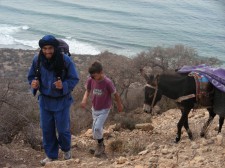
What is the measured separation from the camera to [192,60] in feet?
78.5

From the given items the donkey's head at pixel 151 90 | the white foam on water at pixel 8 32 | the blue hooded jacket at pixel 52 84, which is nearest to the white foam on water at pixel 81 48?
the white foam on water at pixel 8 32

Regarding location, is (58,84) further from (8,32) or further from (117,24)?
(117,24)

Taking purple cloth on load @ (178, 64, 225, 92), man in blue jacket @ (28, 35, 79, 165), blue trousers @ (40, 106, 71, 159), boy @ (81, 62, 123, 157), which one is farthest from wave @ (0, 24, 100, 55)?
man in blue jacket @ (28, 35, 79, 165)

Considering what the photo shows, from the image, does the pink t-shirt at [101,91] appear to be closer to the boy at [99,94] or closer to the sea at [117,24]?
the boy at [99,94]

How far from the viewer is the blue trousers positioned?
18.7ft

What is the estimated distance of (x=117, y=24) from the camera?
5809 centimetres

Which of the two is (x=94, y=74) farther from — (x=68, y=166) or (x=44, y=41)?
(x=68, y=166)

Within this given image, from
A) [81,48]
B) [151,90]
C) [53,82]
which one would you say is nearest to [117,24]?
[81,48]

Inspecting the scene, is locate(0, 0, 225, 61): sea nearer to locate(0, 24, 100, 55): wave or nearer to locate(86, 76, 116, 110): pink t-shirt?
locate(0, 24, 100, 55): wave

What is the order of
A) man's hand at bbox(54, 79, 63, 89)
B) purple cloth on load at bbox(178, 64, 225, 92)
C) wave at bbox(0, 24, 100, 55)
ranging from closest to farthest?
man's hand at bbox(54, 79, 63, 89), purple cloth on load at bbox(178, 64, 225, 92), wave at bbox(0, 24, 100, 55)

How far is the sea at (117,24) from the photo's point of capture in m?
47.1

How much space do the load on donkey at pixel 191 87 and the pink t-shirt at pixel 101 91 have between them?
107 centimetres

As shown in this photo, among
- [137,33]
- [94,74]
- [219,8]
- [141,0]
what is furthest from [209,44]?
[94,74]

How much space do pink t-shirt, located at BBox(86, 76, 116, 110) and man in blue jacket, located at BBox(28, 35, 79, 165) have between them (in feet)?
1.82
